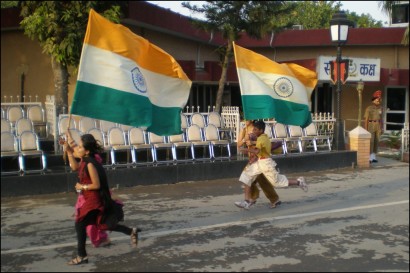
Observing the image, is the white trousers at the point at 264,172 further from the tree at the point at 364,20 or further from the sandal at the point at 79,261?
the tree at the point at 364,20

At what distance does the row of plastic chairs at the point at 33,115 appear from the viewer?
12.3 meters

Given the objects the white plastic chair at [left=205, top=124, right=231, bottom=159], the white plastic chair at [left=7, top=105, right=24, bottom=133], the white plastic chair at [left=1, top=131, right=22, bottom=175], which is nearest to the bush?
the white plastic chair at [left=205, top=124, right=231, bottom=159]

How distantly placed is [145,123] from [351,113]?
18206 millimetres

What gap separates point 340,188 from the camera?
34.1ft

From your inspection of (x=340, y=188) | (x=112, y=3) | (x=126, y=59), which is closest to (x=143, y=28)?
(x=112, y=3)

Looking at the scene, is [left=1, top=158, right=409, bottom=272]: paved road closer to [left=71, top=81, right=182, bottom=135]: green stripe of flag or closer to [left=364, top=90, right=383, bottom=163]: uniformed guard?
[left=71, top=81, right=182, bottom=135]: green stripe of flag

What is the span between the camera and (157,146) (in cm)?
1123

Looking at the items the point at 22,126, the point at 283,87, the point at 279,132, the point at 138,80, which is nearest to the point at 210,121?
the point at 279,132

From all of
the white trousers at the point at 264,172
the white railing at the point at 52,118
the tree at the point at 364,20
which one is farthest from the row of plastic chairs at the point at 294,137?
the tree at the point at 364,20

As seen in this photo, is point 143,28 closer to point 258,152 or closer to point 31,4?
point 31,4

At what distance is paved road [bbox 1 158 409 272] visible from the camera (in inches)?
224

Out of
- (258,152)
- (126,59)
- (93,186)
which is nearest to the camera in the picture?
(93,186)

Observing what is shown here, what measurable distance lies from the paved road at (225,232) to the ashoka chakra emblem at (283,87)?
1924 millimetres

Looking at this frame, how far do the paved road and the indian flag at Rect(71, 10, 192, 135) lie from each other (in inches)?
61.6
